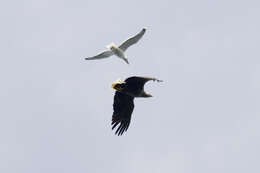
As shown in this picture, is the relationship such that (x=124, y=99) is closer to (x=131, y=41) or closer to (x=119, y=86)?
(x=119, y=86)

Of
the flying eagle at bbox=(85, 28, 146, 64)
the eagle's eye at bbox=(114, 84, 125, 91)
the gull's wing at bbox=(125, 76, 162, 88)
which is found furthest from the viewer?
the flying eagle at bbox=(85, 28, 146, 64)

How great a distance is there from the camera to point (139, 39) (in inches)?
2963

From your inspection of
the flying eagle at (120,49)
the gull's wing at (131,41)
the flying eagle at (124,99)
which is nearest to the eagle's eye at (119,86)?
the flying eagle at (124,99)

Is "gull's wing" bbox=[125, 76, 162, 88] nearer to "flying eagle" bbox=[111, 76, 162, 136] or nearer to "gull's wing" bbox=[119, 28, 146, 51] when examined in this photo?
"flying eagle" bbox=[111, 76, 162, 136]

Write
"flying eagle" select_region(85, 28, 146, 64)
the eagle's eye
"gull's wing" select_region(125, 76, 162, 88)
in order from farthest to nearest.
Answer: "flying eagle" select_region(85, 28, 146, 64), the eagle's eye, "gull's wing" select_region(125, 76, 162, 88)

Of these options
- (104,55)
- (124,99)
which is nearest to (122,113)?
(124,99)

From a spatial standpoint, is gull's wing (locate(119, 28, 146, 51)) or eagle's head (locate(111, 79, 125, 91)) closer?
eagle's head (locate(111, 79, 125, 91))

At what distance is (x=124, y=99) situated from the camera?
67812 mm

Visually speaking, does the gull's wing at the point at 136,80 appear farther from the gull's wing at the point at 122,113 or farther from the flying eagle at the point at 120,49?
the flying eagle at the point at 120,49

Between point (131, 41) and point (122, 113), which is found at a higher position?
point (131, 41)

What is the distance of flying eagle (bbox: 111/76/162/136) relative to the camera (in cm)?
6625

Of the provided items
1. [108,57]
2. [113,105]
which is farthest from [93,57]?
[113,105]

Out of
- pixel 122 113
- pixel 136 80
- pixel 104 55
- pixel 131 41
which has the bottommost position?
pixel 122 113

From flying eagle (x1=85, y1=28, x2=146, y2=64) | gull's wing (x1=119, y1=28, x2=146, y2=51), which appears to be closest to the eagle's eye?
flying eagle (x1=85, y1=28, x2=146, y2=64)
